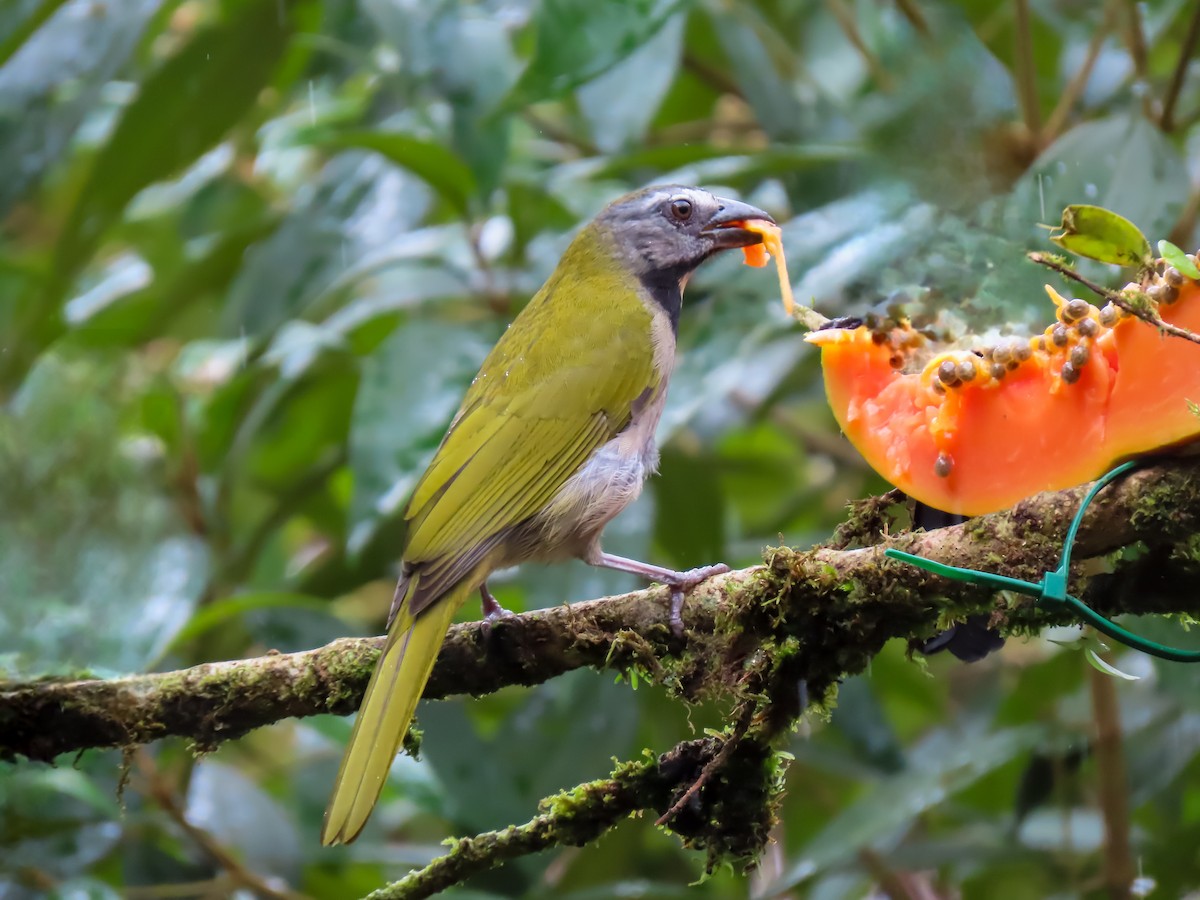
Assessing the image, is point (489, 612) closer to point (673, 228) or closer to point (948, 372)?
point (948, 372)

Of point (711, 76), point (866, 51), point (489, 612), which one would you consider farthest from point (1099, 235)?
point (711, 76)

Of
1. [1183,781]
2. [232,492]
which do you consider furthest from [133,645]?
[1183,781]

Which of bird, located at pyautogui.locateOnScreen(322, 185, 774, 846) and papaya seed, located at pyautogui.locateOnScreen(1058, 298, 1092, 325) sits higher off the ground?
papaya seed, located at pyautogui.locateOnScreen(1058, 298, 1092, 325)

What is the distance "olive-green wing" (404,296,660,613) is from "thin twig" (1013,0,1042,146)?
3.45 feet

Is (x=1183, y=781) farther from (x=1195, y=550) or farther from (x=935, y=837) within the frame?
(x=1195, y=550)

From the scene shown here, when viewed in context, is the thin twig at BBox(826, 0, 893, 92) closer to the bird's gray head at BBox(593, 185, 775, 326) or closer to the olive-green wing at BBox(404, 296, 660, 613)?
the bird's gray head at BBox(593, 185, 775, 326)

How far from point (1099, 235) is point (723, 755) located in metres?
0.73

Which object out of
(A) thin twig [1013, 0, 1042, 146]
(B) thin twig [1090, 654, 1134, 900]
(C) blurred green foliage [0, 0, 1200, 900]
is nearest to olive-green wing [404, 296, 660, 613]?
(C) blurred green foliage [0, 0, 1200, 900]

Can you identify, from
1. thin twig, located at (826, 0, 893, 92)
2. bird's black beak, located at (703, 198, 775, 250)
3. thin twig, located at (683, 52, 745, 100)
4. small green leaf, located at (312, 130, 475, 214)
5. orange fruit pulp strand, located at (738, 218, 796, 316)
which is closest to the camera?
orange fruit pulp strand, located at (738, 218, 796, 316)

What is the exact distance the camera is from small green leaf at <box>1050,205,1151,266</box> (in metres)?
1.21

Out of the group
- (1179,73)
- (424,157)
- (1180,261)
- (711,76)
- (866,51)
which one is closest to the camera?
(1180,261)

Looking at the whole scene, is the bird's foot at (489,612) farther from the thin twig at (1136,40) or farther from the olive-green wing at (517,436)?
the thin twig at (1136,40)

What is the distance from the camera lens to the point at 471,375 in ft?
8.92

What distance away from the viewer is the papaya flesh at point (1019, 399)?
1.27 meters
